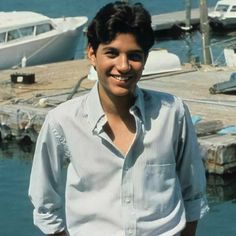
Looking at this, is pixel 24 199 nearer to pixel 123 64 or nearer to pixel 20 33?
pixel 123 64

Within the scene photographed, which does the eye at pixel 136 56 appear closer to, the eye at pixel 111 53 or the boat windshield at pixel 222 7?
the eye at pixel 111 53

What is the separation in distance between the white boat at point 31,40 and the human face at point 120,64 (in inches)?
826

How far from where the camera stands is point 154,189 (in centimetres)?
311

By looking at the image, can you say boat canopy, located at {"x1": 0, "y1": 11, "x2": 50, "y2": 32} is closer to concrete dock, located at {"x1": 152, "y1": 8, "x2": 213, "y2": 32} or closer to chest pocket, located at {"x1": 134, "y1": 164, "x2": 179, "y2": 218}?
concrete dock, located at {"x1": 152, "y1": 8, "x2": 213, "y2": 32}

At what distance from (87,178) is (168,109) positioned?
35cm

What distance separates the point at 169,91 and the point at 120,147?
14.1 meters

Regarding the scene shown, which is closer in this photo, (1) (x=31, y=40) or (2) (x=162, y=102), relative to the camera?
(2) (x=162, y=102)

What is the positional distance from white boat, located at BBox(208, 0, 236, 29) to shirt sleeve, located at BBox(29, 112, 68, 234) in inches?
1406

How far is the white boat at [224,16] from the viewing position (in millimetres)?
38562

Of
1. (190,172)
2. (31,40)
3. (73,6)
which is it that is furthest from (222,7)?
(190,172)

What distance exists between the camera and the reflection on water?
12.2m

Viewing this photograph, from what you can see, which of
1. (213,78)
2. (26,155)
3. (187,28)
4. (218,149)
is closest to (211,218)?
(218,149)

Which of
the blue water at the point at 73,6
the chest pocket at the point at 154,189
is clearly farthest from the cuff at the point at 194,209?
the blue water at the point at 73,6

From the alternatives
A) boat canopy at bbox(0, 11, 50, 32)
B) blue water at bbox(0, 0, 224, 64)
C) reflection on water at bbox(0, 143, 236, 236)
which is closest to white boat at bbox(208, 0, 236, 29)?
blue water at bbox(0, 0, 224, 64)
